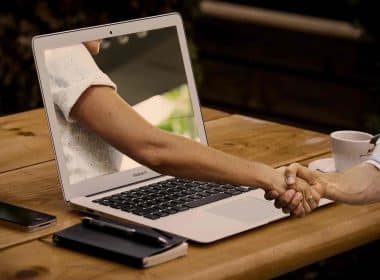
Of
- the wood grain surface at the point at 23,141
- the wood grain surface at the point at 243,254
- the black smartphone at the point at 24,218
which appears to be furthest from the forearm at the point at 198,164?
the wood grain surface at the point at 23,141

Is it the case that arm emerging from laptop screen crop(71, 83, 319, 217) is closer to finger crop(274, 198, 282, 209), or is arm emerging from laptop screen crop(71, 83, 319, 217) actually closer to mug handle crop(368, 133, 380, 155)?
finger crop(274, 198, 282, 209)

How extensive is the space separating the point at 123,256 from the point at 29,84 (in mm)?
2534

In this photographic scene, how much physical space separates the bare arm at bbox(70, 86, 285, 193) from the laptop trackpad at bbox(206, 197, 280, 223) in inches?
Result: 1.5

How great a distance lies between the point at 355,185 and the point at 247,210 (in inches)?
8.8

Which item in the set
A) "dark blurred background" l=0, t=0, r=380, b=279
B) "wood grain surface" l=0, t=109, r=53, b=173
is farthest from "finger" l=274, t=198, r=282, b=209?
"dark blurred background" l=0, t=0, r=380, b=279

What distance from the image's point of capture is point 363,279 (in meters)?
3.28

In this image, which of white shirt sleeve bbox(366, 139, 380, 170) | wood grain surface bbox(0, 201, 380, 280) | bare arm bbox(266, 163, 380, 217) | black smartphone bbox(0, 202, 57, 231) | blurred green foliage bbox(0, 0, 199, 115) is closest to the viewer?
wood grain surface bbox(0, 201, 380, 280)

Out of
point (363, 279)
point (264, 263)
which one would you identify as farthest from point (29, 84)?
point (264, 263)

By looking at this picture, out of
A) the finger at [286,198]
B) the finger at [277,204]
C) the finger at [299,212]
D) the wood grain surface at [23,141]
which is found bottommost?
the finger at [299,212]

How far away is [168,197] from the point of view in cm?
192

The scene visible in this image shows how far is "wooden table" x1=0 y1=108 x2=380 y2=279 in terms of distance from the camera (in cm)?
162

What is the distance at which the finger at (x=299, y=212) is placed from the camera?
6.05ft

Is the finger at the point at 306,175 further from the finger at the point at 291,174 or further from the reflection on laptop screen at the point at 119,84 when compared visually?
the reflection on laptop screen at the point at 119,84

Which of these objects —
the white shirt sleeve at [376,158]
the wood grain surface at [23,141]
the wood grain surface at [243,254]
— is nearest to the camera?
the wood grain surface at [243,254]
